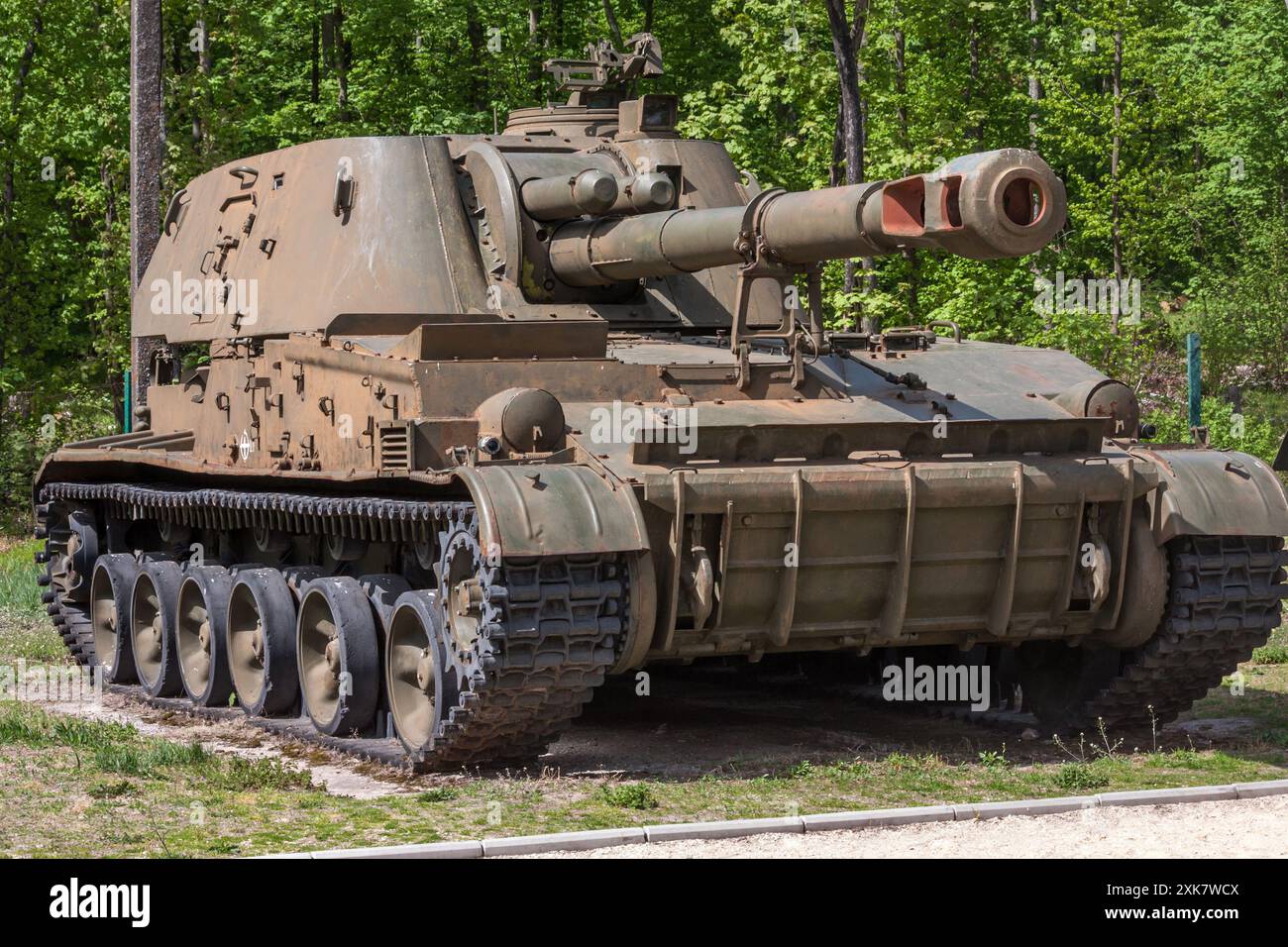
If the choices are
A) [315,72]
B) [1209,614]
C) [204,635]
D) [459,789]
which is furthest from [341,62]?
[459,789]

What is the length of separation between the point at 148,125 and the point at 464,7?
1321 cm

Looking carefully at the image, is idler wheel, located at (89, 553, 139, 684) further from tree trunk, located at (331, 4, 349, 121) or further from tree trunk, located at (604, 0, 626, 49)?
tree trunk, located at (604, 0, 626, 49)

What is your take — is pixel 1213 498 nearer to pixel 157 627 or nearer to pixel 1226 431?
pixel 157 627

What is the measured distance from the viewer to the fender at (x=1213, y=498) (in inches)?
436

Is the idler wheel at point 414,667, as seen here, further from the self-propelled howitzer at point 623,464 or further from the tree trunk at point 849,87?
the tree trunk at point 849,87

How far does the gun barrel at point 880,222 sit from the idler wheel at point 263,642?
10.9 ft

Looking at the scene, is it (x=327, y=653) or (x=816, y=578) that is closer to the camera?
(x=816, y=578)

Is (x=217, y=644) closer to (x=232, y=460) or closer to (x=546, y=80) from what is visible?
(x=232, y=460)

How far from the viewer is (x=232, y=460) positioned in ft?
43.5

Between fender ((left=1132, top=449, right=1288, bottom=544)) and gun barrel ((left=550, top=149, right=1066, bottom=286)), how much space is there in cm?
243

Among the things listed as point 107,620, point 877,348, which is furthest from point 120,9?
point 877,348

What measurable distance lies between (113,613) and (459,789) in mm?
6553

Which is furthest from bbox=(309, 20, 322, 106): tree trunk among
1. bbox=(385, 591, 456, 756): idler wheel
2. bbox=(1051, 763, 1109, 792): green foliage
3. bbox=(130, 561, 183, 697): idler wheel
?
bbox=(1051, 763, 1109, 792): green foliage

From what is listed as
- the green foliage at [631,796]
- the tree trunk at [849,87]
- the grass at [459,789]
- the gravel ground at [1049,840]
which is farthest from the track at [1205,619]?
the tree trunk at [849,87]
